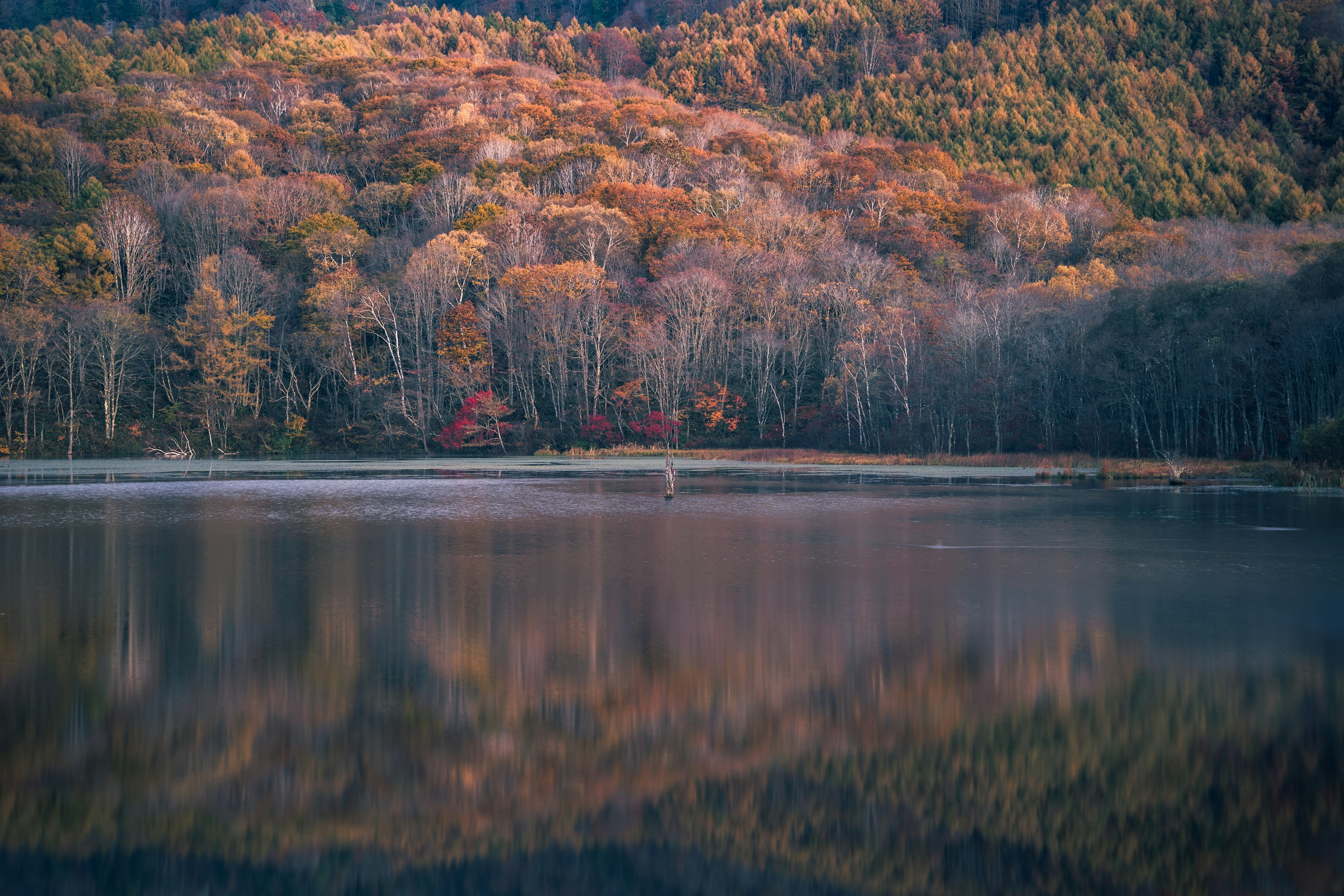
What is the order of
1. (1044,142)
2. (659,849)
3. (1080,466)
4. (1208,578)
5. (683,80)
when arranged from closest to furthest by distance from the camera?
(659,849) < (1208,578) < (1080,466) < (1044,142) < (683,80)

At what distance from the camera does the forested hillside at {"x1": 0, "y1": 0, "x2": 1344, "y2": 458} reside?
55875mm

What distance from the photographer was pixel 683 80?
458ft

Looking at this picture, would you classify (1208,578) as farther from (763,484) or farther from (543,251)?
(543,251)

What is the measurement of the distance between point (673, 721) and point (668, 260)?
66.3 metres

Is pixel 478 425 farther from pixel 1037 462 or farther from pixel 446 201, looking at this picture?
pixel 1037 462

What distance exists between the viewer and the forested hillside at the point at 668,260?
55875 millimetres

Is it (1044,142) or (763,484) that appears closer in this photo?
(763,484)

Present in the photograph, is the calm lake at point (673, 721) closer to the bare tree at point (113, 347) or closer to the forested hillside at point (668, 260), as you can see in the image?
the forested hillside at point (668, 260)

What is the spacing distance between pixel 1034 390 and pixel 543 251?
3615 cm

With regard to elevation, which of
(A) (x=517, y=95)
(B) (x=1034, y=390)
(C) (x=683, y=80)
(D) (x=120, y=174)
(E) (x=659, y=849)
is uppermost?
(C) (x=683, y=80)

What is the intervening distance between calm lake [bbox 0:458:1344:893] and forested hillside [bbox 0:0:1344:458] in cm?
3721

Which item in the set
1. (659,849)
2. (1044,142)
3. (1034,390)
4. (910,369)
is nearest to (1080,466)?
(1034,390)

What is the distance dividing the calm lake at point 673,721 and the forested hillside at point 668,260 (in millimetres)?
37212

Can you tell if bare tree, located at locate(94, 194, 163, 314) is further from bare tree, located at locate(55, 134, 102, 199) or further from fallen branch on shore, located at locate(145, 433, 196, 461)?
bare tree, located at locate(55, 134, 102, 199)
